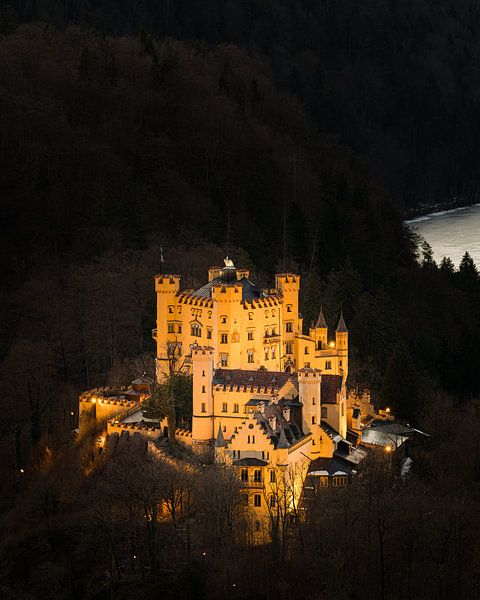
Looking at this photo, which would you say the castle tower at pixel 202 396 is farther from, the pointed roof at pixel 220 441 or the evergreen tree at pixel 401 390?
the evergreen tree at pixel 401 390

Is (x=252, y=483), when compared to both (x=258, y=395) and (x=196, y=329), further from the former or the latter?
(x=196, y=329)

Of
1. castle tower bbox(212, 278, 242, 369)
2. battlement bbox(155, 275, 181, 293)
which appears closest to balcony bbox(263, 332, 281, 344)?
castle tower bbox(212, 278, 242, 369)

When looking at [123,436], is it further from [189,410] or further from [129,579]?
[129,579]

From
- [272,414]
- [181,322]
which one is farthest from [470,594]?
[181,322]

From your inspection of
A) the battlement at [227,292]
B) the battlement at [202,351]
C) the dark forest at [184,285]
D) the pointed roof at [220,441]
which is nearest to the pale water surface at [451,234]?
the dark forest at [184,285]

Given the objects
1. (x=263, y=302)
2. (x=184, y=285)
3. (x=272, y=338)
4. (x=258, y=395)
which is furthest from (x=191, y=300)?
(x=184, y=285)

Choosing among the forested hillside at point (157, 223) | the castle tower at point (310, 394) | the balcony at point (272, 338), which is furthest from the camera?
the forested hillside at point (157, 223)
